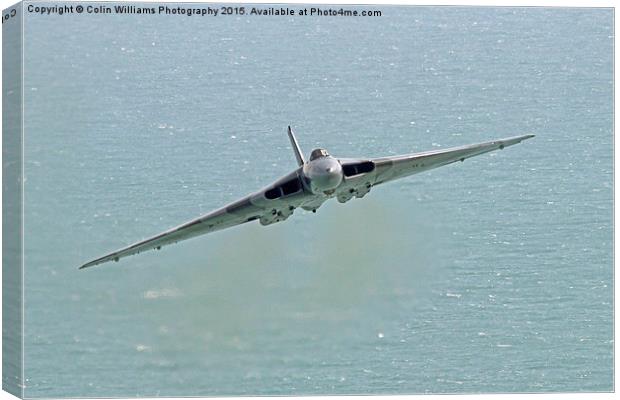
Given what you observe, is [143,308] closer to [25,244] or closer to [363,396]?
[25,244]

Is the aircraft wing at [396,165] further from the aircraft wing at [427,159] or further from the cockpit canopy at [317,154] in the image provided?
the cockpit canopy at [317,154]

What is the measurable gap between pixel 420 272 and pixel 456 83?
657cm

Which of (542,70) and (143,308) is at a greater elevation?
(542,70)

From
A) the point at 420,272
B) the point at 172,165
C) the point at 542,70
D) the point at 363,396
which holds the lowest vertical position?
the point at 363,396

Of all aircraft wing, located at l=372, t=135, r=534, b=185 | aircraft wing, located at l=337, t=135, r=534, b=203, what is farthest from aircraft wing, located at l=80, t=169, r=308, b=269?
aircraft wing, located at l=372, t=135, r=534, b=185

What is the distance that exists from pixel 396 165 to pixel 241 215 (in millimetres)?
5354

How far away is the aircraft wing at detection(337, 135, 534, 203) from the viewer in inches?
2015

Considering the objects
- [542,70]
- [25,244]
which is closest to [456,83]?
[542,70]

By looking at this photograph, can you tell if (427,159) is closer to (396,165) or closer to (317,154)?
(396,165)

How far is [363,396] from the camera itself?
52.8m

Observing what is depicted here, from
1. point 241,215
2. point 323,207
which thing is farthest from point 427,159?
point 241,215

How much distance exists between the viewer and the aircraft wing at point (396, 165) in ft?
168

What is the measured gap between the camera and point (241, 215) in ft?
172

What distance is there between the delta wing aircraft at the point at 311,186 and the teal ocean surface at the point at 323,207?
536 mm
